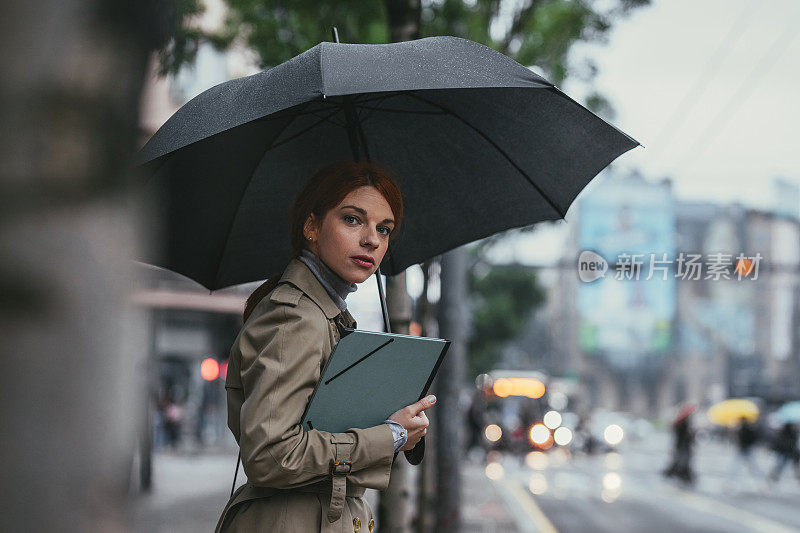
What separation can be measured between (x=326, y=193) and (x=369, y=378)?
537 millimetres

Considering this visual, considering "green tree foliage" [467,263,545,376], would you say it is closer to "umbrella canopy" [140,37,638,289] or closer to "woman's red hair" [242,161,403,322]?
"umbrella canopy" [140,37,638,289]

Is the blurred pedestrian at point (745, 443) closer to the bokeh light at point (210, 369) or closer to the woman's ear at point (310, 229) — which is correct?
the bokeh light at point (210, 369)

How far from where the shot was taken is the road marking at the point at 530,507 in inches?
478

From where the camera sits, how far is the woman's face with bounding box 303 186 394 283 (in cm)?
244

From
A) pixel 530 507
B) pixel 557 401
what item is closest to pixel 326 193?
pixel 530 507

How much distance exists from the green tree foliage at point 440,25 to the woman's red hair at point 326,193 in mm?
3880

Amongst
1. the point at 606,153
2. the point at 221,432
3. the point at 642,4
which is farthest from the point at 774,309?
the point at 606,153

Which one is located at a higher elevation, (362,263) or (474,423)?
(362,263)

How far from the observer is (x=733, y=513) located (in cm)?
1520

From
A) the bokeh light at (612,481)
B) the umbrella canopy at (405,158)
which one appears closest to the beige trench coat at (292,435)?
the umbrella canopy at (405,158)

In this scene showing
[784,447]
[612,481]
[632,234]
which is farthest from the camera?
[784,447]

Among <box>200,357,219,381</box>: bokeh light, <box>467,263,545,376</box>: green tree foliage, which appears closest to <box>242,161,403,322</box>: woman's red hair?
<box>200,357,219,381</box>: bokeh light

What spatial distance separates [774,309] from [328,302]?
64.4 m

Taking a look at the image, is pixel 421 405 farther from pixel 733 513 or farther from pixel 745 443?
pixel 745 443
